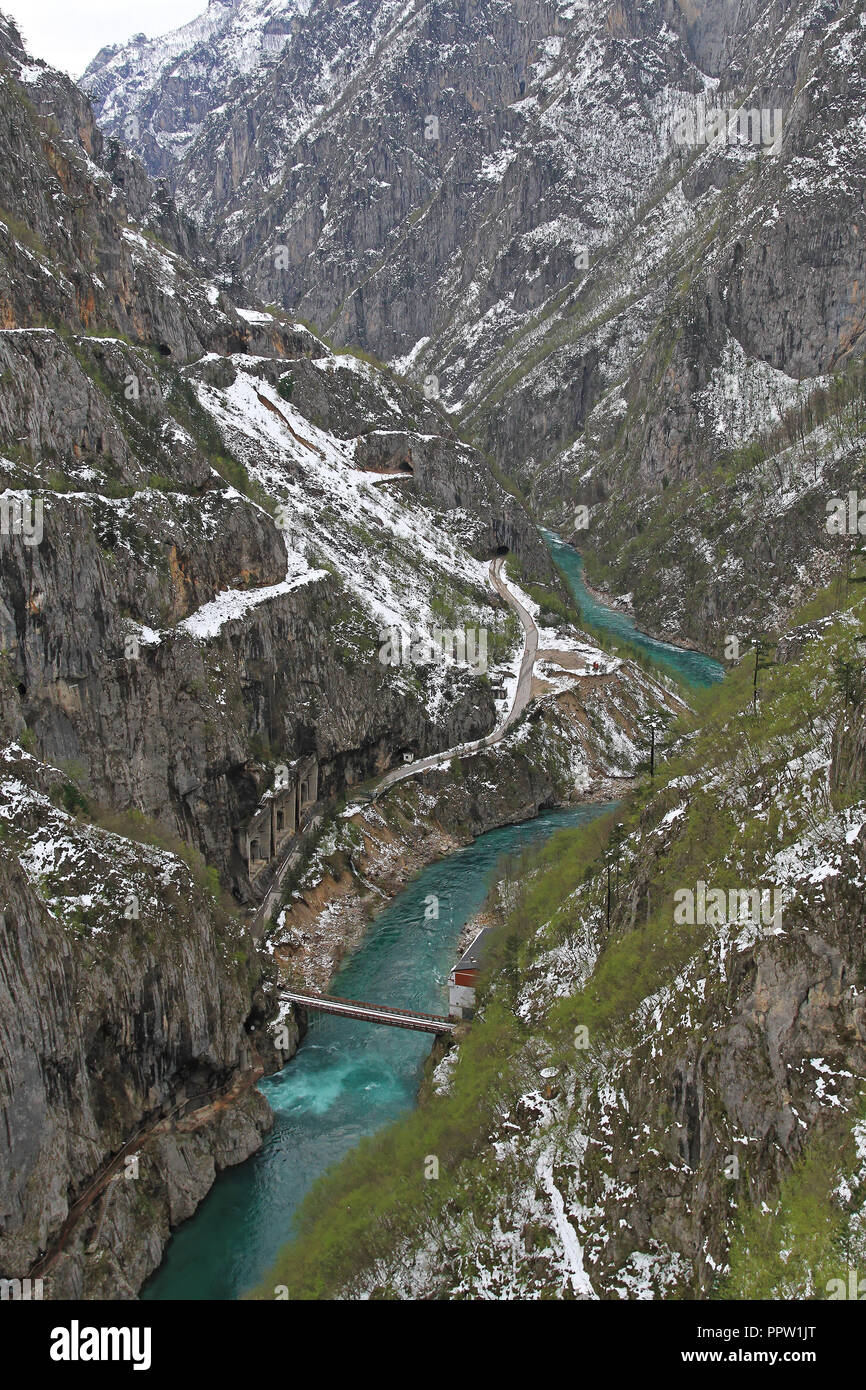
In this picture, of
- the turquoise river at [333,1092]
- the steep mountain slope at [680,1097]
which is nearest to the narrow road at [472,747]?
the turquoise river at [333,1092]

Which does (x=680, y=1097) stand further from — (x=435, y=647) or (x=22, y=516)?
(x=435, y=647)

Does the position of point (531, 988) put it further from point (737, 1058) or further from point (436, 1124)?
point (737, 1058)

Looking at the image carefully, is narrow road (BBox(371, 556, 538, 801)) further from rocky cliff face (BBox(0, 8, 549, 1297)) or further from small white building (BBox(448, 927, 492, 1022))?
small white building (BBox(448, 927, 492, 1022))

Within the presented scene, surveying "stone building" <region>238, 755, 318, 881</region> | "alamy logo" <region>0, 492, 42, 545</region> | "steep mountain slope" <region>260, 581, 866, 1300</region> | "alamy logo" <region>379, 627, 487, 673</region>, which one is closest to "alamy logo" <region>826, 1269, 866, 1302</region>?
"steep mountain slope" <region>260, 581, 866, 1300</region>

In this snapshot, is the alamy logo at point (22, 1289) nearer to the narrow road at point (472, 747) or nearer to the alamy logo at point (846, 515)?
the narrow road at point (472, 747)
